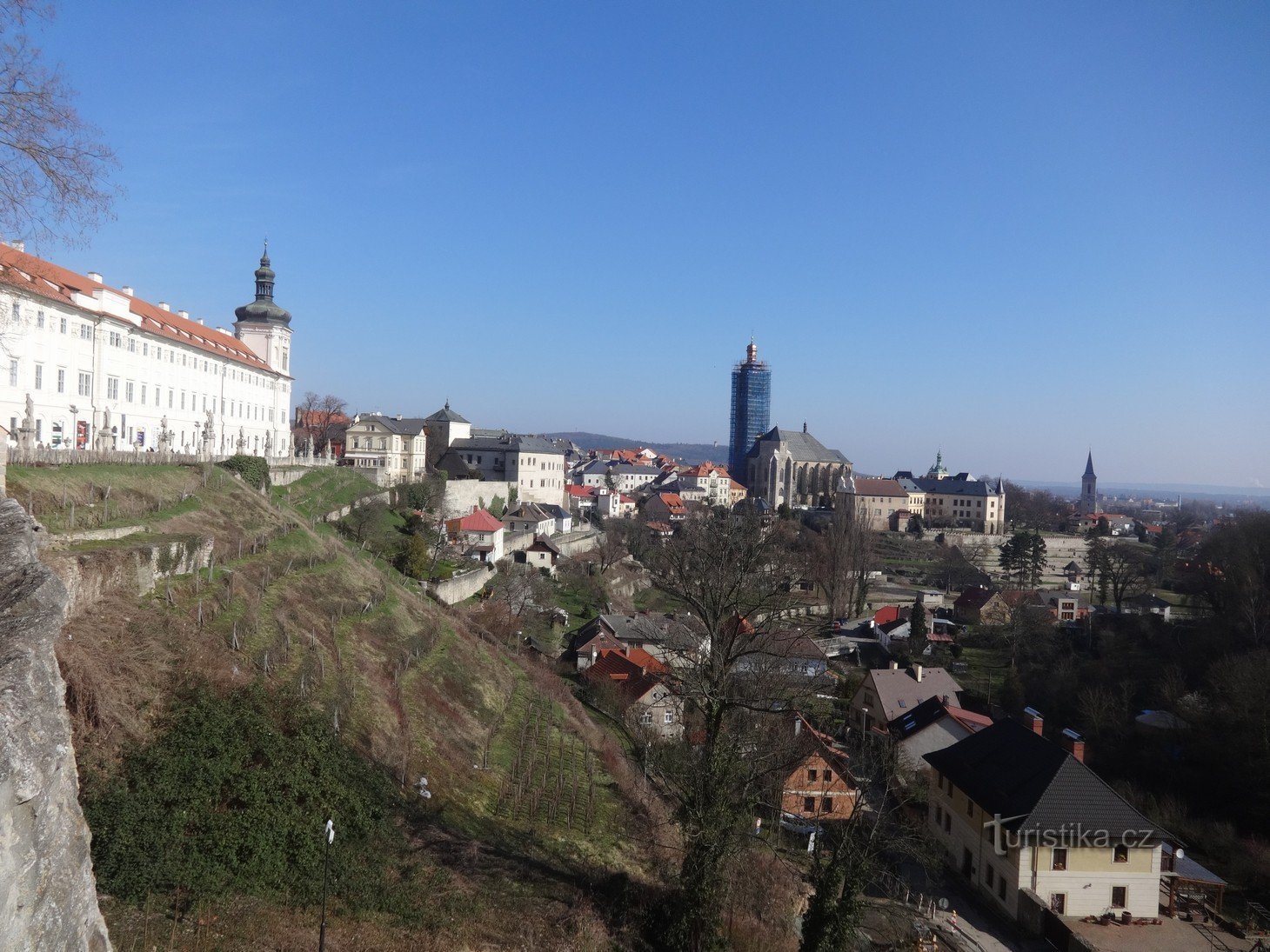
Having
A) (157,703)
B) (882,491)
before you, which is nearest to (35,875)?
(157,703)

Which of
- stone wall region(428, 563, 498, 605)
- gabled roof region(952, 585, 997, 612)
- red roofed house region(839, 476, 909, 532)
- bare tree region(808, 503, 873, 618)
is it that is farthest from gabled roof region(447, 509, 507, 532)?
red roofed house region(839, 476, 909, 532)

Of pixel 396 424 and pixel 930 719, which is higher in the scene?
pixel 396 424

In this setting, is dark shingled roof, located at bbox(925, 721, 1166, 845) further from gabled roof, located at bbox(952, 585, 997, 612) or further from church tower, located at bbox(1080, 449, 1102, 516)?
church tower, located at bbox(1080, 449, 1102, 516)

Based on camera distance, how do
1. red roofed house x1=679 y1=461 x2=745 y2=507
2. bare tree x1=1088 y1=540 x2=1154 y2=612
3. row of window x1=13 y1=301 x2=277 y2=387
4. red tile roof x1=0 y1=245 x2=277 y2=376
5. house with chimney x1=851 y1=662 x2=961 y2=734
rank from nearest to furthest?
red tile roof x1=0 y1=245 x2=277 y2=376, row of window x1=13 y1=301 x2=277 y2=387, house with chimney x1=851 y1=662 x2=961 y2=734, bare tree x1=1088 y1=540 x2=1154 y2=612, red roofed house x1=679 y1=461 x2=745 y2=507

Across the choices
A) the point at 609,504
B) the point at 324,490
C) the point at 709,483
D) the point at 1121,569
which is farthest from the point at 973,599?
the point at 709,483

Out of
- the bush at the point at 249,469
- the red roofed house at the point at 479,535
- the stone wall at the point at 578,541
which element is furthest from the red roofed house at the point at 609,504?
the bush at the point at 249,469

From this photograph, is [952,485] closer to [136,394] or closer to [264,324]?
[264,324]
